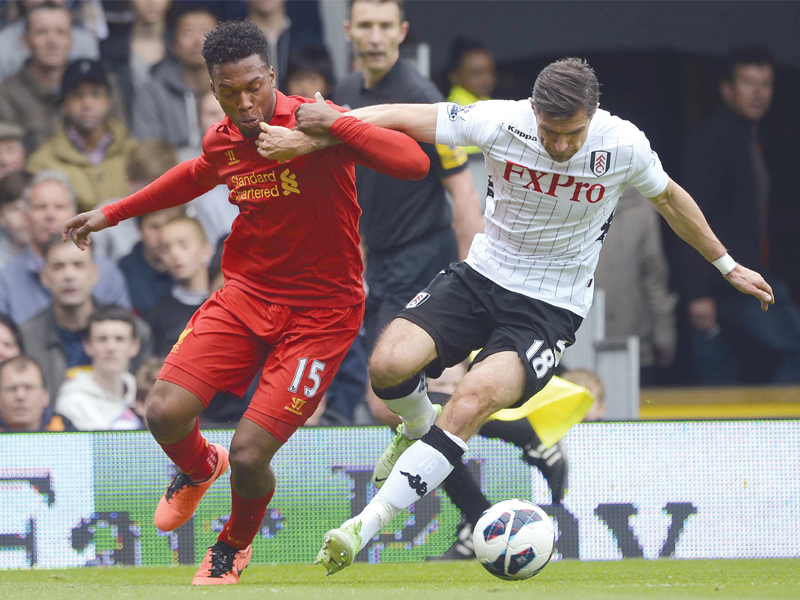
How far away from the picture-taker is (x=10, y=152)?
831cm

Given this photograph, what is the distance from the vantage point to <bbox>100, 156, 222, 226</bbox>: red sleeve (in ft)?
16.6

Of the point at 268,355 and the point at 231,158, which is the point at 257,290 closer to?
the point at 268,355

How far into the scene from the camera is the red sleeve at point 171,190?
5074 millimetres

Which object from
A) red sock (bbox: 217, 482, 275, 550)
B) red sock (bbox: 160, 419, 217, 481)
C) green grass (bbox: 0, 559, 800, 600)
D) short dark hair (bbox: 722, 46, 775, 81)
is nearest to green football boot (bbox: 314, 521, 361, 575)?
green grass (bbox: 0, 559, 800, 600)

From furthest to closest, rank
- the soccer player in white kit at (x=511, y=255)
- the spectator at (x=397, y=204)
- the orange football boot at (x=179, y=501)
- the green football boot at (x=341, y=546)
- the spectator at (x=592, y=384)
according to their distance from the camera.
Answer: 1. the spectator at (x=592, y=384)
2. the spectator at (x=397, y=204)
3. the orange football boot at (x=179, y=501)
4. the soccer player in white kit at (x=511, y=255)
5. the green football boot at (x=341, y=546)

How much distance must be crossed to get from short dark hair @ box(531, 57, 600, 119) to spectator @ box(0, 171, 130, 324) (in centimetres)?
440

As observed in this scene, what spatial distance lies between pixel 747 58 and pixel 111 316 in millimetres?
5619

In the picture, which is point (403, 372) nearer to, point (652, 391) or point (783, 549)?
point (783, 549)

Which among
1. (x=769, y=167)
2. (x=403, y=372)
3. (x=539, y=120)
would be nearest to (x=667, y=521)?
(x=403, y=372)

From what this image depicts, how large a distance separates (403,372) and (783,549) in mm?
2515

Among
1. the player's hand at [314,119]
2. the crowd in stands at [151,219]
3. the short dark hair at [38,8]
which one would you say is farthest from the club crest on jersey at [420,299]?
the short dark hair at [38,8]

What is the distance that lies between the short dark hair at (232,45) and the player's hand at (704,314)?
5.49m

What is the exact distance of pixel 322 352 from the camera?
4.93 m

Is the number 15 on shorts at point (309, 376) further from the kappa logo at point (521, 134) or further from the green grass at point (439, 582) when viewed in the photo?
the kappa logo at point (521, 134)
